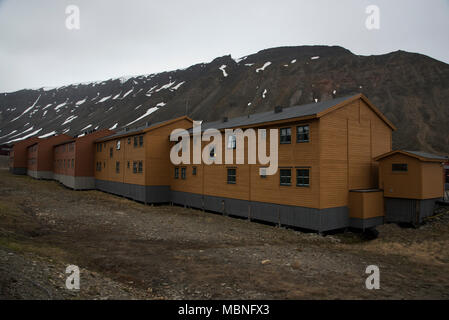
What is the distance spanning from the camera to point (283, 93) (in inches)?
3848

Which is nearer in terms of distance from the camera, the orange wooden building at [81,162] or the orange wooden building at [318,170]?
the orange wooden building at [318,170]

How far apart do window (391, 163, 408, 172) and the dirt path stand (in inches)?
156

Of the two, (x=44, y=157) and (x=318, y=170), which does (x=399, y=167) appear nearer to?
(x=318, y=170)

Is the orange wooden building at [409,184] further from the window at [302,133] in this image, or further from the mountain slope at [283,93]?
the mountain slope at [283,93]

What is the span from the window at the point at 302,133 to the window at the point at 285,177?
89.9 inches

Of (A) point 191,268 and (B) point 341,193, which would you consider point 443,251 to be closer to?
(B) point 341,193

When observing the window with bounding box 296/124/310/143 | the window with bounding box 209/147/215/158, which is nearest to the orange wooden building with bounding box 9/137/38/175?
the window with bounding box 209/147/215/158

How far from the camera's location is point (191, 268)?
1186 cm

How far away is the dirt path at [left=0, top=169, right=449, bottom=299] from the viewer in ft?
30.6

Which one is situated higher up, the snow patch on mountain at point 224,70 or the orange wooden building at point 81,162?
the snow patch on mountain at point 224,70

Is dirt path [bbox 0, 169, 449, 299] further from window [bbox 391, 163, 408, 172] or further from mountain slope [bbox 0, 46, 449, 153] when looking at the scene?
mountain slope [bbox 0, 46, 449, 153]

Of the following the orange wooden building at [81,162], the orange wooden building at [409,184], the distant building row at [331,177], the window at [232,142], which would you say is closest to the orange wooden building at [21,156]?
the orange wooden building at [81,162]

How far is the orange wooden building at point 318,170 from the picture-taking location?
65.3 feet
